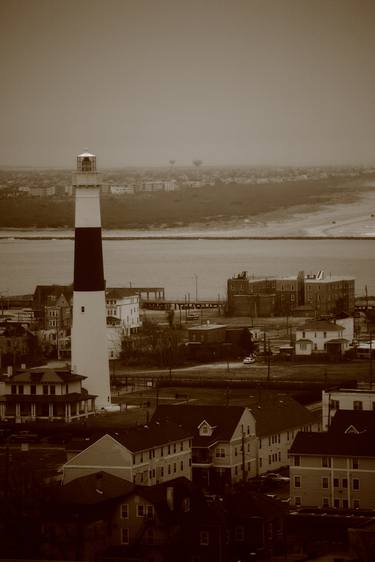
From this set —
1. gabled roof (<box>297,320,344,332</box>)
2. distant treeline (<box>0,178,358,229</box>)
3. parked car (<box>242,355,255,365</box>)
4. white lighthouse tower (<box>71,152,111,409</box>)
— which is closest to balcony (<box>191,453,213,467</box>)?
white lighthouse tower (<box>71,152,111,409</box>)

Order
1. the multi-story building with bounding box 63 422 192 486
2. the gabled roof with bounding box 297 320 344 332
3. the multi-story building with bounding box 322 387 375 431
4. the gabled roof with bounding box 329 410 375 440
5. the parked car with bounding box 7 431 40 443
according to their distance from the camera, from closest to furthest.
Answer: the multi-story building with bounding box 63 422 192 486, the gabled roof with bounding box 329 410 375 440, the multi-story building with bounding box 322 387 375 431, the parked car with bounding box 7 431 40 443, the gabled roof with bounding box 297 320 344 332

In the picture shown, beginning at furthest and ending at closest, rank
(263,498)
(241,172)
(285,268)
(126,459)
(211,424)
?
(241,172)
(285,268)
(211,424)
(126,459)
(263,498)

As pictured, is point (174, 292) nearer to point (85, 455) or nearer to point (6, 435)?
point (6, 435)

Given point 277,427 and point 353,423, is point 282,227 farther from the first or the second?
point 353,423

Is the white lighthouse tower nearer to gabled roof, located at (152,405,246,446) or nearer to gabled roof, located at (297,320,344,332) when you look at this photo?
gabled roof, located at (152,405,246,446)

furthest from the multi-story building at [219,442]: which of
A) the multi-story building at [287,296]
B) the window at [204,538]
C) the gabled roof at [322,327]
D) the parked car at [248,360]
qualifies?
the multi-story building at [287,296]

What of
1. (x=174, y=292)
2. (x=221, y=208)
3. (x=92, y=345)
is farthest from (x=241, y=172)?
(x=92, y=345)
